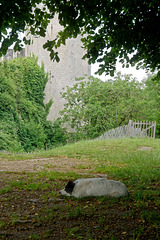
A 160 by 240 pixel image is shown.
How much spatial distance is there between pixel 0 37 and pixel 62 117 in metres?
15.6

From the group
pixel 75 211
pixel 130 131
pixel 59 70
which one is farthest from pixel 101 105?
pixel 75 211

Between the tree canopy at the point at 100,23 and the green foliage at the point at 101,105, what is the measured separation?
1148 centimetres

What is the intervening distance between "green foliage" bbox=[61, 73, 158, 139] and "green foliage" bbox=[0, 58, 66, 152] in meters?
1.68

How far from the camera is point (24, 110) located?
16.3 meters

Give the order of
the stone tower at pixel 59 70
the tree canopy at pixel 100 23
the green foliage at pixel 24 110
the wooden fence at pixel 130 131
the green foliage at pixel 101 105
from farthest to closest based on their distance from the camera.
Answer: the stone tower at pixel 59 70, the green foliage at pixel 101 105, the wooden fence at pixel 130 131, the green foliage at pixel 24 110, the tree canopy at pixel 100 23

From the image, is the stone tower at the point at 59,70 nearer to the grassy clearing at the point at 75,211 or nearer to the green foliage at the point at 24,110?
the green foliage at the point at 24,110

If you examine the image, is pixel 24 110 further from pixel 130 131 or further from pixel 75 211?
pixel 75 211

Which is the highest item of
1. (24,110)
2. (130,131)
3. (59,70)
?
(59,70)

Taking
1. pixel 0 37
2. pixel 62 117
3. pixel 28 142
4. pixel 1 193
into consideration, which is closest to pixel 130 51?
pixel 0 37

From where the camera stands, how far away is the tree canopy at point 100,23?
4.89 meters

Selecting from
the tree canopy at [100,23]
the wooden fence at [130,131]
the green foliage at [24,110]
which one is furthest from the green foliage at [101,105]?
the tree canopy at [100,23]

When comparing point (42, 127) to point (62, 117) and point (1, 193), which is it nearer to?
point (62, 117)

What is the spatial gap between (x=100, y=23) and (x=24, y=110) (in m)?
11.0

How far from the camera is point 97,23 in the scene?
6.30m
